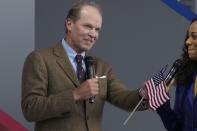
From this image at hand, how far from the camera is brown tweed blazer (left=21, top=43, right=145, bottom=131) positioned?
2.11m

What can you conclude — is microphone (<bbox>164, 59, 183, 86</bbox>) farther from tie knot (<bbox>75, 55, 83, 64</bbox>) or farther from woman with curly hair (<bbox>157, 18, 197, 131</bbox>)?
tie knot (<bbox>75, 55, 83, 64</bbox>)

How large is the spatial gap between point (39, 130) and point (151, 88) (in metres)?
0.52

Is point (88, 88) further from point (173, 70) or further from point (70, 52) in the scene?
point (173, 70)

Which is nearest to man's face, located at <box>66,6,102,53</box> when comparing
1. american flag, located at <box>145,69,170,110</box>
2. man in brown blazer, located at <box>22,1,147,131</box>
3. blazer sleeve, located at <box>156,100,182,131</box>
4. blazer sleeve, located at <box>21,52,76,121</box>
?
man in brown blazer, located at <box>22,1,147,131</box>

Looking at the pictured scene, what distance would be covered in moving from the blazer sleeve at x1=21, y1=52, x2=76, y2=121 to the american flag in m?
0.34

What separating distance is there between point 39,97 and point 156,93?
0.49 metres

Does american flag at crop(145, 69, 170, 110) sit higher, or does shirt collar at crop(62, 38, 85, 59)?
shirt collar at crop(62, 38, 85, 59)

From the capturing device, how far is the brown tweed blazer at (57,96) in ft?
6.91

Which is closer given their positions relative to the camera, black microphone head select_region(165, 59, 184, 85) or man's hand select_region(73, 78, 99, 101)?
man's hand select_region(73, 78, 99, 101)

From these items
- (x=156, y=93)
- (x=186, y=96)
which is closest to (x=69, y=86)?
(x=156, y=93)

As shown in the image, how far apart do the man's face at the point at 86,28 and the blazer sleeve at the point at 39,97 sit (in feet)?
0.61

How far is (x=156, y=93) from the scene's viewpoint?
2.15 metres

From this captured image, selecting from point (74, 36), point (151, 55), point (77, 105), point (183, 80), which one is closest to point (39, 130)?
point (77, 105)

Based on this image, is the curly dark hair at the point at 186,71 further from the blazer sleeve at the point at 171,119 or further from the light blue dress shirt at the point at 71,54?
the light blue dress shirt at the point at 71,54
